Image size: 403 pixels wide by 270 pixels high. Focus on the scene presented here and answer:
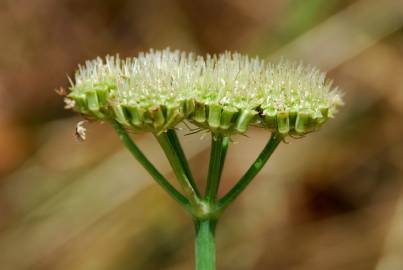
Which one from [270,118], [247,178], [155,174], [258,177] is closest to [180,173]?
[155,174]

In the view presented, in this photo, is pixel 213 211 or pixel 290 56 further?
pixel 290 56

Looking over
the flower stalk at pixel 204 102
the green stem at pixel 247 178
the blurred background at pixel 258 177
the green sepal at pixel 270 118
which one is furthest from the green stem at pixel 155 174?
→ the blurred background at pixel 258 177

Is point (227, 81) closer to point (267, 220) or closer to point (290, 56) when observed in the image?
point (290, 56)

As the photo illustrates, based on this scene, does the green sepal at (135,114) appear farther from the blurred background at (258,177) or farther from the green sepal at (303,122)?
the blurred background at (258,177)

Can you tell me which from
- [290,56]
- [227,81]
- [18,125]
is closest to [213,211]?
[227,81]

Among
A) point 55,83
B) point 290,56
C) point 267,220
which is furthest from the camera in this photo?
point 55,83

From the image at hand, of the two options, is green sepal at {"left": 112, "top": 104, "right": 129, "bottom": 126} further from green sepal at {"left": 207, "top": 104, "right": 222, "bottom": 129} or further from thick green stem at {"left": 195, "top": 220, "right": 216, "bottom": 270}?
thick green stem at {"left": 195, "top": 220, "right": 216, "bottom": 270}
